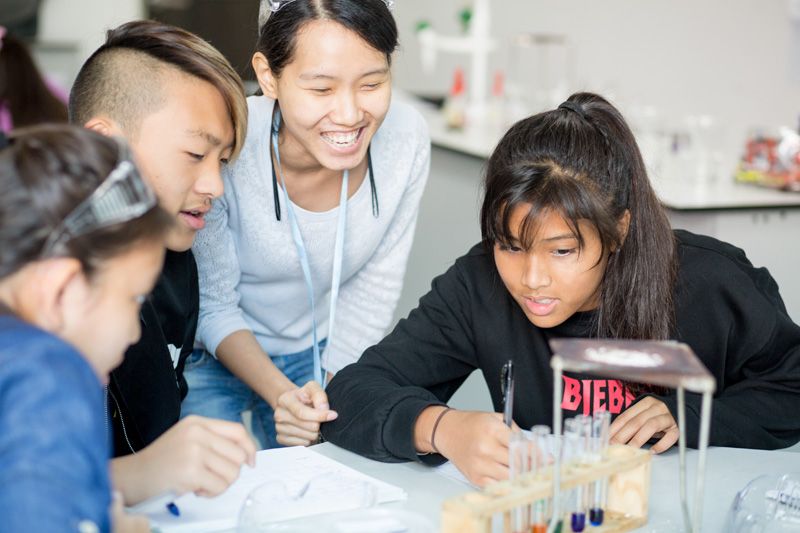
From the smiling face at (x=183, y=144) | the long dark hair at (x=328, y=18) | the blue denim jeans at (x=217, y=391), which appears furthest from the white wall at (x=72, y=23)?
the smiling face at (x=183, y=144)

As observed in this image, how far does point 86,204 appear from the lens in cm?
81

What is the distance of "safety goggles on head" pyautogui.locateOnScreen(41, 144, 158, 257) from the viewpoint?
2.64ft

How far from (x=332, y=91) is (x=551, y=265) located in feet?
1.51

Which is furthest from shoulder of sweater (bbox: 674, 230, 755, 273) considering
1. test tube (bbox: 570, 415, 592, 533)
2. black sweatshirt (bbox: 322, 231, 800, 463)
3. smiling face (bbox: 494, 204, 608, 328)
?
test tube (bbox: 570, 415, 592, 533)

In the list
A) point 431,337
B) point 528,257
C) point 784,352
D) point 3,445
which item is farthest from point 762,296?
point 3,445

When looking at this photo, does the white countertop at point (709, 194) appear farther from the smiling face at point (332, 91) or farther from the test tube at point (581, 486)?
the test tube at point (581, 486)

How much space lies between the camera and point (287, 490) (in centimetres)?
112

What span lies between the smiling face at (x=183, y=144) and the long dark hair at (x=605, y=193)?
39 cm

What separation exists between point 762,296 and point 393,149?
2.33 feet

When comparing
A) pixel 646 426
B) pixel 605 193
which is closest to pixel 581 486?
pixel 646 426

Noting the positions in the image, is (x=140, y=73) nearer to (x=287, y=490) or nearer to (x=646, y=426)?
(x=287, y=490)

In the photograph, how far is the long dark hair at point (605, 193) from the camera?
1336 millimetres

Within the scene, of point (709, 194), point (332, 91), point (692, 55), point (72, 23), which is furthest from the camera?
point (72, 23)

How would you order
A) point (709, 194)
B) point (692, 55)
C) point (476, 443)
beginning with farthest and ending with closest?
1. point (692, 55)
2. point (709, 194)
3. point (476, 443)
